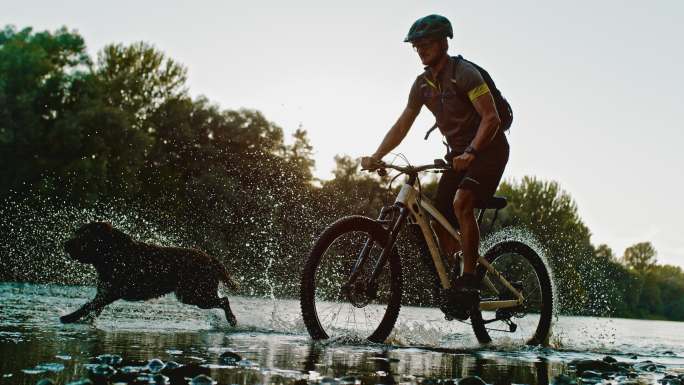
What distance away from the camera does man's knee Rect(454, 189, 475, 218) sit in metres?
6.09

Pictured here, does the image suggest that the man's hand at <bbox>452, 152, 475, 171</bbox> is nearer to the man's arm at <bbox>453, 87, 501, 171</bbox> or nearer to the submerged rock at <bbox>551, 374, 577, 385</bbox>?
the man's arm at <bbox>453, 87, 501, 171</bbox>

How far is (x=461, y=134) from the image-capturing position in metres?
6.33

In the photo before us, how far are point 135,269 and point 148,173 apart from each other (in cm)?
3645

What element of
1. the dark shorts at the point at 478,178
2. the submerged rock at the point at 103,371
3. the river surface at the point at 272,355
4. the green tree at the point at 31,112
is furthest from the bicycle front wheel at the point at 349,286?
the green tree at the point at 31,112

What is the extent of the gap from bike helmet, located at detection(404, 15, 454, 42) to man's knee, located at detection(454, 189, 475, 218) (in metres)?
1.26

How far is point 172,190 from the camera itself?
40.9 meters

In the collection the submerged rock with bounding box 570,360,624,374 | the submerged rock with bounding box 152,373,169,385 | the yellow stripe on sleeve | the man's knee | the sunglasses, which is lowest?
the submerged rock with bounding box 152,373,169,385

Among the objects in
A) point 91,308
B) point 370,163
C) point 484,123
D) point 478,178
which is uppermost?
point 484,123

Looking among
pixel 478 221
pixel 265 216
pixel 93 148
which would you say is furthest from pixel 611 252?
pixel 478 221

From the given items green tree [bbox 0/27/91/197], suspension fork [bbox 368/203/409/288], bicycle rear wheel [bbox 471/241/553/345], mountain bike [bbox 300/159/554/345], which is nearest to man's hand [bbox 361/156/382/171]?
mountain bike [bbox 300/159/554/345]

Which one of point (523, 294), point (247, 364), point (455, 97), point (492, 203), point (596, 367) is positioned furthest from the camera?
point (523, 294)

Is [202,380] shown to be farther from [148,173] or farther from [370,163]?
[148,173]

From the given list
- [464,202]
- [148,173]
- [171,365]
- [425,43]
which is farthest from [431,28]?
[148,173]

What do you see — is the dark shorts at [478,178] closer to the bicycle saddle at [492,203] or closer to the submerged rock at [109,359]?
the bicycle saddle at [492,203]
